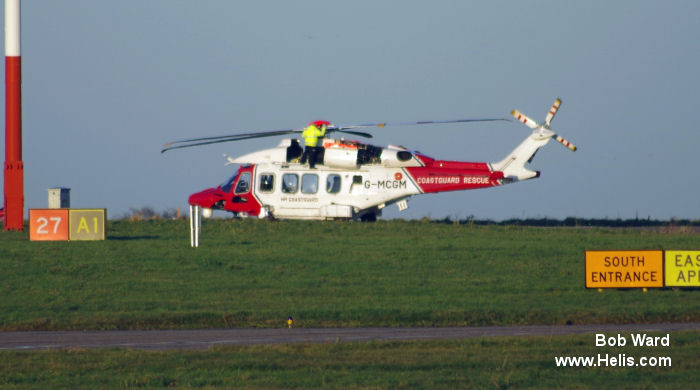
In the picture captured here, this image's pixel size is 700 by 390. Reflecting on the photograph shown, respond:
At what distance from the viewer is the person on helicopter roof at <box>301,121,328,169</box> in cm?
4181

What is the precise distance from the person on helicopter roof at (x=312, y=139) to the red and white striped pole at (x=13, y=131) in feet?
37.2

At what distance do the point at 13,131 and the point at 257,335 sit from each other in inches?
962

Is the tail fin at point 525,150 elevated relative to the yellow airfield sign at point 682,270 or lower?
elevated

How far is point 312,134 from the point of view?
41906mm

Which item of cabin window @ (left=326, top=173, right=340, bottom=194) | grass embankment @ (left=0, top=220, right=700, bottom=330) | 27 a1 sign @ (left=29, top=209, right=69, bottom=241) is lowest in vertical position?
grass embankment @ (left=0, top=220, right=700, bottom=330)

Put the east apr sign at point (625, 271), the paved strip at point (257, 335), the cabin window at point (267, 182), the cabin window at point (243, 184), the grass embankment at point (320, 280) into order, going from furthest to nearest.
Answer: the cabin window at point (243, 184) < the cabin window at point (267, 182) < the east apr sign at point (625, 271) < the grass embankment at point (320, 280) < the paved strip at point (257, 335)

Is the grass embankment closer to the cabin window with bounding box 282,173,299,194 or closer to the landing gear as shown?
the cabin window with bounding box 282,173,299,194

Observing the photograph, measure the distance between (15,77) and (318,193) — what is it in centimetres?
1305

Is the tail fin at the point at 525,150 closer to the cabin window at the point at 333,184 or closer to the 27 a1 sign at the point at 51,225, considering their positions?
the cabin window at the point at 333,184

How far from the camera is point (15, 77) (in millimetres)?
41281

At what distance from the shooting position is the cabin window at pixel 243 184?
145ft

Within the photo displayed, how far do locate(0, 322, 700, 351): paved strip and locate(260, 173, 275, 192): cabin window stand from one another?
22949mm

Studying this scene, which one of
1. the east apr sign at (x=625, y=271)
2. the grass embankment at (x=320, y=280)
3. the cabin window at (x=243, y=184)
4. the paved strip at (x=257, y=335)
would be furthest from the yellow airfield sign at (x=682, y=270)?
the cabin window at (x=243, y=184)

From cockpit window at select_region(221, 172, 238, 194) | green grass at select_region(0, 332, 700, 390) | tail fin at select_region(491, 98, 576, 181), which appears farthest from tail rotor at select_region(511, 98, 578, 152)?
green grass at select_region(0, 332, 700, 390)
